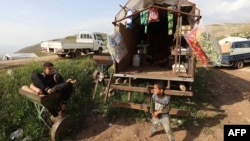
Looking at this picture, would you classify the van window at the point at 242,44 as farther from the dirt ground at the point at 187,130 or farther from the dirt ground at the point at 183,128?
the dirt ground at the point at 187,130

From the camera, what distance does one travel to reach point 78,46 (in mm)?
18297

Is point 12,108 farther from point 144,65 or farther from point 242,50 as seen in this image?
point 242,50

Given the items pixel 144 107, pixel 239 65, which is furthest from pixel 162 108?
pixel 239 65

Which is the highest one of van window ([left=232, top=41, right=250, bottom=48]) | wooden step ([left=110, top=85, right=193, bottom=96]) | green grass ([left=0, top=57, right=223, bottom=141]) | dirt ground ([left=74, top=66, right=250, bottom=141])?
van window ([left=232, top=41, right=250, bottom=48])

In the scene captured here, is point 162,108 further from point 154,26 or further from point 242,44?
point 242,44

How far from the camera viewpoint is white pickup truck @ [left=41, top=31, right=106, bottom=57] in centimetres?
1720

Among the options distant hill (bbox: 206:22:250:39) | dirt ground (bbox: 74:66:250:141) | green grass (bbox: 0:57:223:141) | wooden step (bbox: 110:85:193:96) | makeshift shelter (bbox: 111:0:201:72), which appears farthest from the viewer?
distant hill (bbox: 206:22:250:39)

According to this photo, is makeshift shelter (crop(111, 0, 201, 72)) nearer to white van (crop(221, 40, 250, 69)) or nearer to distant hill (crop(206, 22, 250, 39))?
white van (crop(221, 40, 250, 69))

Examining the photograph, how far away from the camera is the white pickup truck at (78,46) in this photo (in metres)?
17.2

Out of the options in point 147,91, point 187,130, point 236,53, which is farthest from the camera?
point 236,53

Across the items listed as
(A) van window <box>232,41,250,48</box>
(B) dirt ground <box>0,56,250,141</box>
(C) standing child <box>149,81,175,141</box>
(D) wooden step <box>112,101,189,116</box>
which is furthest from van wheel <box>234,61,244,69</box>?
(C) standing child <box>149,81,175,141</box>

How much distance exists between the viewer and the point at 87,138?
247 inches

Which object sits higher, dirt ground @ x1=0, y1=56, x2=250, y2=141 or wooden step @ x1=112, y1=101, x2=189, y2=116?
wooden step @ x1=112, y1=101, x2=189, y2=116

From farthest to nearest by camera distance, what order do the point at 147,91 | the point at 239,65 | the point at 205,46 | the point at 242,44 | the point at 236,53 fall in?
the point at 239,65
the point at 242,44
the point at 236,53
the point at 147,91
the point at 205,46
